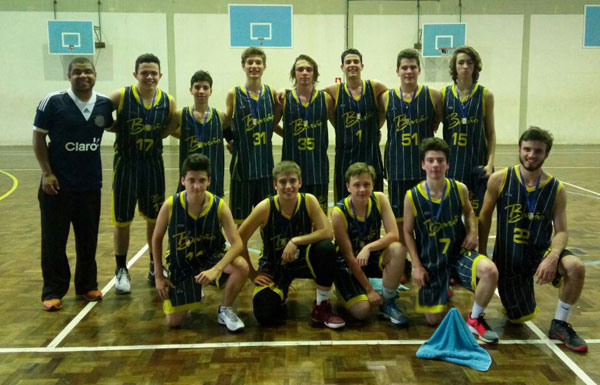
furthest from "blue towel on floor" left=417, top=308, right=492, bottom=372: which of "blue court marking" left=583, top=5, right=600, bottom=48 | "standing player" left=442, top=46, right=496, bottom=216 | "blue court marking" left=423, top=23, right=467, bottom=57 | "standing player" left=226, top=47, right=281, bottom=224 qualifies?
"blue court marking" left=583, top=5, right=600, bottom=48

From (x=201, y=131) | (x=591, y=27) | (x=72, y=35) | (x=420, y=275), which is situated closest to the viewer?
(x=420, y=275)

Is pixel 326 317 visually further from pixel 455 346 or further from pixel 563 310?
pixel 563 310

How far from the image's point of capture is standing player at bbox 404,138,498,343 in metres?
3.48

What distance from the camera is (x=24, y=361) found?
297cm

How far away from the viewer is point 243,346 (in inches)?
125

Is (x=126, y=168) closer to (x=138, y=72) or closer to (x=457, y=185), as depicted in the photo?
(x=138, y=72)

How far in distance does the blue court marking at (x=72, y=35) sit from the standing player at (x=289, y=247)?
42.4 ft

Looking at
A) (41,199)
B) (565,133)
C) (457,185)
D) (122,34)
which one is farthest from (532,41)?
(41,199)

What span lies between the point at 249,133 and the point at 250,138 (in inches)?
1.6

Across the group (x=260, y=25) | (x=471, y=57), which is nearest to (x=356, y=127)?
(x=471, y=57)

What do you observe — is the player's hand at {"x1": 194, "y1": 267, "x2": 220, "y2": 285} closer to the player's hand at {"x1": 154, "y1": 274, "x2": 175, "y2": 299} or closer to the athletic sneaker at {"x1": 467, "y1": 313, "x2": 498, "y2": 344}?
the player's hand at {"x1": 154, "y1": 274, "x2": 175, "y2": 299}

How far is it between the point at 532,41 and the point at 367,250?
14.1 metres

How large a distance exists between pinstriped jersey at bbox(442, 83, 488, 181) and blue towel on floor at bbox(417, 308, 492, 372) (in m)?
1.50

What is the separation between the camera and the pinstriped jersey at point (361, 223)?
3.72 m
